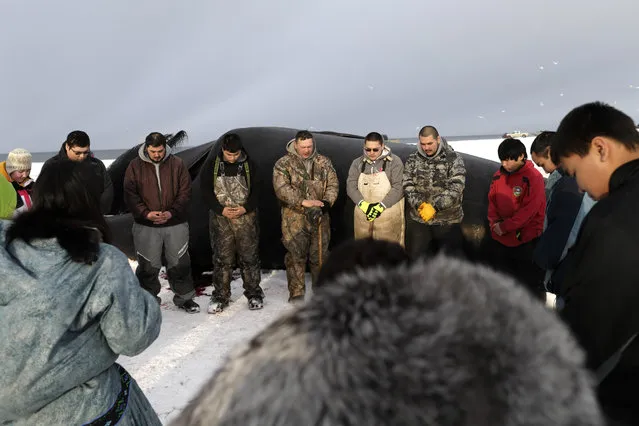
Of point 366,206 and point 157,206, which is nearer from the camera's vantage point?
point 157,206

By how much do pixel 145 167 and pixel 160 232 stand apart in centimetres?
82

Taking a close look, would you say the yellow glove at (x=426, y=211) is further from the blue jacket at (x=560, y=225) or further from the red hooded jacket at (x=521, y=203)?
the blue jacket at (x=560, y=225)

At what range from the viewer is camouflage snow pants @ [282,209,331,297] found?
5.79m

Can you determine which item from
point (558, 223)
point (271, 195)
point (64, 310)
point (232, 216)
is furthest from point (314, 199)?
point (64, 310)

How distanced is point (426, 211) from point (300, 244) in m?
1.66

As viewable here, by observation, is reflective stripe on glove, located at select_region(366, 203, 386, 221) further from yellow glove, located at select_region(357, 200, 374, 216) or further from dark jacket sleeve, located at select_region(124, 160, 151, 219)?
dark jacket sleeve, located at select_region(124, 160, 151, 219)

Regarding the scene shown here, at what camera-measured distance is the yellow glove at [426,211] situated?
5.57 meters

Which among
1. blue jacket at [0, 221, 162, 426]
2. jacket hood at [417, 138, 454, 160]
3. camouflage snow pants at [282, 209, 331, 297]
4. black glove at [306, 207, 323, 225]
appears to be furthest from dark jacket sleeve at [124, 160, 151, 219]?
blue jacket at [0, 221, 162, 426]

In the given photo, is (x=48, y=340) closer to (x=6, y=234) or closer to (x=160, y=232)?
(x=6, y=234)

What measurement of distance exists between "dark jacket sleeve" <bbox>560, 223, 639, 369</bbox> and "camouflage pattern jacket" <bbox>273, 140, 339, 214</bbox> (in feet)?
14.3

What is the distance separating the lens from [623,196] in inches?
59.7

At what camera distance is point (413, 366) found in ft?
2.06

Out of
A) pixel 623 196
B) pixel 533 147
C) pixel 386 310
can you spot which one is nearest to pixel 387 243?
pixel 386 310

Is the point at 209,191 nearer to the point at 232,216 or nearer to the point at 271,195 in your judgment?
the point at 232,216
